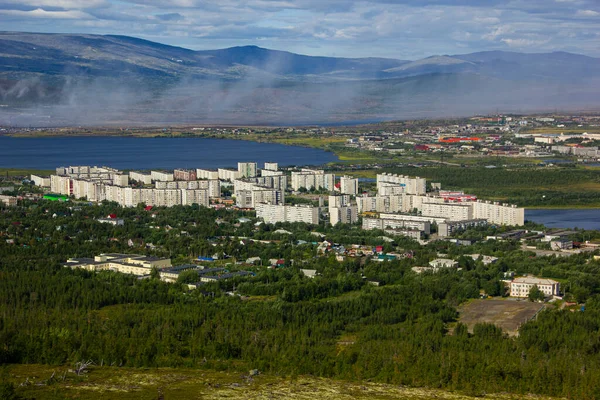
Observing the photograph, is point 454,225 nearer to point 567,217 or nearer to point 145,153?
point 567,217

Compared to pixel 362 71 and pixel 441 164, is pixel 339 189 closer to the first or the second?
pixel 441 164

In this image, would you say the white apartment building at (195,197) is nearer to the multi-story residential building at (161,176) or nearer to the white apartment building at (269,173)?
the multi-story residential building at (161,176)

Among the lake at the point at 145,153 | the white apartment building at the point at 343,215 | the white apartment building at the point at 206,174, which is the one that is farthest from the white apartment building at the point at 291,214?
the lake at the point at 145,153

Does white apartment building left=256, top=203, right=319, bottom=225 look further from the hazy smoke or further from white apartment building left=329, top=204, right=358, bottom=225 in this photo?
the hazy smoke

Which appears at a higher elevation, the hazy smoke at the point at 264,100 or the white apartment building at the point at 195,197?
the hazy smoke at the point at 264,100

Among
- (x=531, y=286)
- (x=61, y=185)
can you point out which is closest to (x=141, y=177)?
(x=61, y=185)
